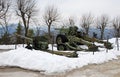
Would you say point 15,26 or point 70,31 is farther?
point 15,26

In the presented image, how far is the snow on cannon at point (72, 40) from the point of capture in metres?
23.9

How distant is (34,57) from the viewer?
14953mm

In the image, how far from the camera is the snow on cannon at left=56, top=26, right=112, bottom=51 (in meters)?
23.9

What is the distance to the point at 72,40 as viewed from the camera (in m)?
24.8

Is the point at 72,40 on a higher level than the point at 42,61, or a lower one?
higher

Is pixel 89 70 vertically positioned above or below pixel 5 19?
→ below

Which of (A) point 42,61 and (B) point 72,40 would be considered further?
(B) point 72,40

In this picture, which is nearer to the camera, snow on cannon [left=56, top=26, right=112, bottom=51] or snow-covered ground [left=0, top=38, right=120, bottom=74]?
snow-covered ground [left=0, top=38, right=120, bottom=74]

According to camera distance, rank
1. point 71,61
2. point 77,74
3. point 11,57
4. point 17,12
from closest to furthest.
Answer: point 77,74
point 71,61
point 11,57
point 17,12

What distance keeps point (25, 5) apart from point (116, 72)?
33.0 metres

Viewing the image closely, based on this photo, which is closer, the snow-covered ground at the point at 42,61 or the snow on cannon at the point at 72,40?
the snow-covered ground at the point at 42,61

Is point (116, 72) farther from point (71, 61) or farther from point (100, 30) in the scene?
point (100, 30)

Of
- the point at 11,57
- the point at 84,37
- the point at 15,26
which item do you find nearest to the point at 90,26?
the point at 15,26

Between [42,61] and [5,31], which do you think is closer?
[42,61]
